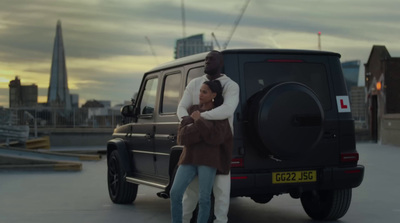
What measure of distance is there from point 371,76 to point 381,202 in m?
30.4

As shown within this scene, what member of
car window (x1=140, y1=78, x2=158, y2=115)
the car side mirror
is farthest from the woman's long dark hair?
the car side mirror

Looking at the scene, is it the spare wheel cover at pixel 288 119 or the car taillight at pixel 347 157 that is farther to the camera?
the car taillight at pixel 347 157

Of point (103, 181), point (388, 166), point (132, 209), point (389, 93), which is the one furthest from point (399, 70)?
point (132, 209)

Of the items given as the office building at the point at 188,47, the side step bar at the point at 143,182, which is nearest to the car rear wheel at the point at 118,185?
the side step bar at the point at 143,182

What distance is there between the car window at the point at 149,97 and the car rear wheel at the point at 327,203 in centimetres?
239

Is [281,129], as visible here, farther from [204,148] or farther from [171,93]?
[171,93]

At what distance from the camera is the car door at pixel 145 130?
8852mm

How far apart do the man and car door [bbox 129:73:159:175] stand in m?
2.39

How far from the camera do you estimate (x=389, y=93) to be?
3709 centimetres

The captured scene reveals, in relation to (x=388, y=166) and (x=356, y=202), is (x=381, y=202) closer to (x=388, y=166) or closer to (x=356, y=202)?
(x=356, y=202)

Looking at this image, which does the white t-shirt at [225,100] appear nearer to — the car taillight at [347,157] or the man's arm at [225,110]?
the man's arm at [225,110]

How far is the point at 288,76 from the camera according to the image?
7.53 metres

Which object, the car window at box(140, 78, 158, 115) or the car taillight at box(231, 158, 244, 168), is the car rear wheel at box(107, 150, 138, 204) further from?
the car taillight at box(231, 158, 244, 168)

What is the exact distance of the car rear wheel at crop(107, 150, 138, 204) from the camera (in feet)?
33.0
